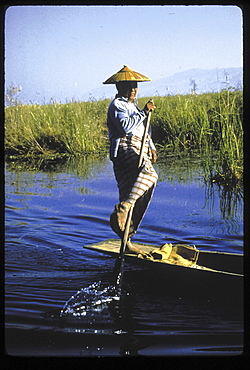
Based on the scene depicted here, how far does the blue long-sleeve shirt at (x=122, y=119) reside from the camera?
4.97 m

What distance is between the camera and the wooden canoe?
4.83 m

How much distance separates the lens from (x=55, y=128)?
6203 mm

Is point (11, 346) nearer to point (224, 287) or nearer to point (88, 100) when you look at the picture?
point (224, 287)

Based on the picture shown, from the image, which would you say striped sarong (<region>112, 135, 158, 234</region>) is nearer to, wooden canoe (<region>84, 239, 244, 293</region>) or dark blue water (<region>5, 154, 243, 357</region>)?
dark blue water (<region>5, 154, 243, 357</region>)

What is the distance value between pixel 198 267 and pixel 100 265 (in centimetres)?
106

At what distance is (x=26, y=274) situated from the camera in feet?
18.0

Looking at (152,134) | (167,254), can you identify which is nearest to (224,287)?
(167,254)

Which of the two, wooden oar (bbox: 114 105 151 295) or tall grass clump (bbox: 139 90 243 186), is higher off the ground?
tall grass clump (bbox: 139 90 243 186)

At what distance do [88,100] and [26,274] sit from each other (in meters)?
1.72

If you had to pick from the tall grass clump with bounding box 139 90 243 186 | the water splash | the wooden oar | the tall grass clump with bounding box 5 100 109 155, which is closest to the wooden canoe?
the wooden oar

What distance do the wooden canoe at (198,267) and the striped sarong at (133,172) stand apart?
1.75 feet

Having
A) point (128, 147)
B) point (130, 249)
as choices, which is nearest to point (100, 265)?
point (130, 249)

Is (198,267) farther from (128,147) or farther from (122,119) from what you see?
(122,119)

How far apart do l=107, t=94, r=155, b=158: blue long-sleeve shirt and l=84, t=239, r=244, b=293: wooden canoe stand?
3.09ft
